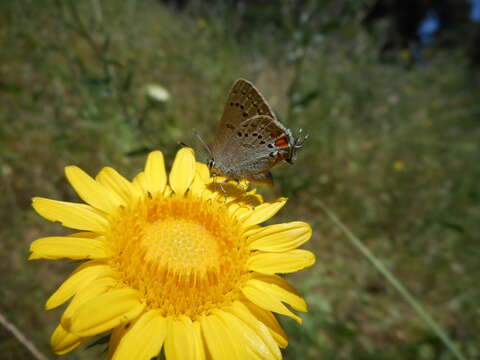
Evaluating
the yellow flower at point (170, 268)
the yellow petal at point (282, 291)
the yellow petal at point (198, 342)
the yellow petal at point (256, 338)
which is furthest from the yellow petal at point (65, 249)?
the yellow petal at point (282, 291)

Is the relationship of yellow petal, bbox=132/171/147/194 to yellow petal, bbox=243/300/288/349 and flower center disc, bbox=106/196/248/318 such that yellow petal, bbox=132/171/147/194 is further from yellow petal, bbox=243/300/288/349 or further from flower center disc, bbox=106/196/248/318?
yellow petal, bbox=243/300/288/349

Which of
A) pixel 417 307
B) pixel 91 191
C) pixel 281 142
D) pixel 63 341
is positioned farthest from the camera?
pixel 417 307

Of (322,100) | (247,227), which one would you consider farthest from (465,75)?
(247,227)

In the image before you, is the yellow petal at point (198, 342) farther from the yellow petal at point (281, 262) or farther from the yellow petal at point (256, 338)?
the yellow petal at point (281, 262)

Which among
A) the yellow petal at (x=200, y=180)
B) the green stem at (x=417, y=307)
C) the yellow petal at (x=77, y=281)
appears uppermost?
the yellow petal at (x=200, y=180)

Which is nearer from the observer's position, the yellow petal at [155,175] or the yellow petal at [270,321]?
the yellow petal at [270,321]

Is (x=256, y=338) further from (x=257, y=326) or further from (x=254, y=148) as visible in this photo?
(x=254, y=148)

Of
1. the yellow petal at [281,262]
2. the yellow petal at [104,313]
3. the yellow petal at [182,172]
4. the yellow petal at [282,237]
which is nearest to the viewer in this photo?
the yellow petal at [104,313]

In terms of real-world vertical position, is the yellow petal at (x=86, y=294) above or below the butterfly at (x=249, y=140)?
below

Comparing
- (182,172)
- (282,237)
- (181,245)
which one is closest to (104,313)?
(181,245)
